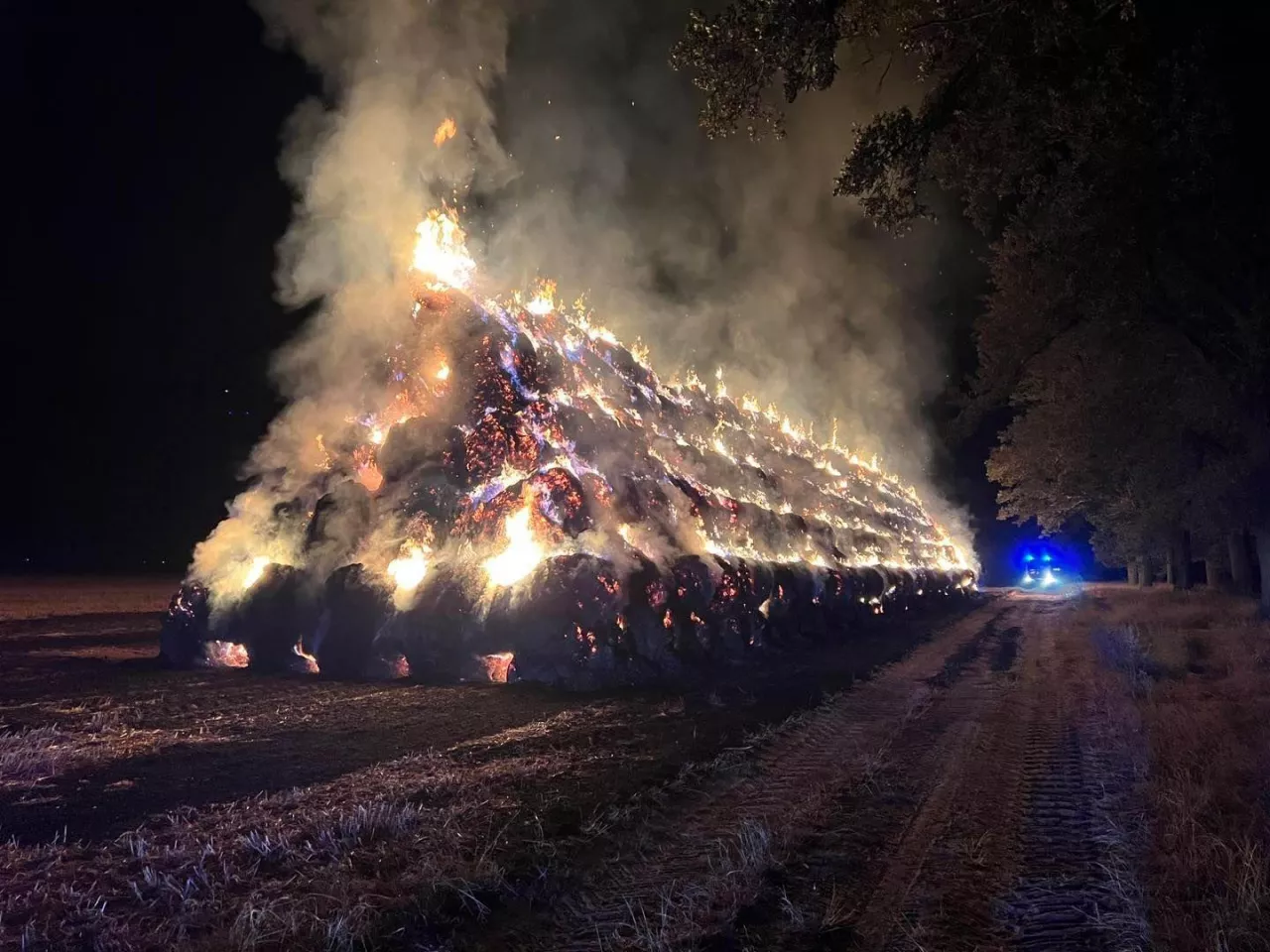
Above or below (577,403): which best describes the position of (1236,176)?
above

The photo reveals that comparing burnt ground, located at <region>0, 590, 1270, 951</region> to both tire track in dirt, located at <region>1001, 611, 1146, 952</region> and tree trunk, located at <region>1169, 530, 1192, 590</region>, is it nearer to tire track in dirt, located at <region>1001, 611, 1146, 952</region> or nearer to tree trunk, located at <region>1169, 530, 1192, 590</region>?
tire track in dirt, located at <region>1001, 611, 1146, 952</region>

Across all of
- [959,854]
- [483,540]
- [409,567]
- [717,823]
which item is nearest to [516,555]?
[483,540]

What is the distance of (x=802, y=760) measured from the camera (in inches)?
395

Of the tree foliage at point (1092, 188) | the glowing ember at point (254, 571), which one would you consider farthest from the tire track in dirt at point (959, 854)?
the glowing ember at point (254, 571)

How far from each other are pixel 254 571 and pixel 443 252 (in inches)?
365

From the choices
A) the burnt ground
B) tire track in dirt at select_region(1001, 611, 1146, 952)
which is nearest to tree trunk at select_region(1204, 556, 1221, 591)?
→ the burnt ground

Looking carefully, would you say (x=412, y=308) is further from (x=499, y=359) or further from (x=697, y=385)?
(x=697, y=385)

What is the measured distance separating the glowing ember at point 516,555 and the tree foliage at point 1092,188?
10.1 meters

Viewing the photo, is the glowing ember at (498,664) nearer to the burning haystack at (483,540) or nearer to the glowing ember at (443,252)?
the burning haystack at (483,540)

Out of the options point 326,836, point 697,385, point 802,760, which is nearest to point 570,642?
point 802,760

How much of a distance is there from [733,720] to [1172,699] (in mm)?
6401

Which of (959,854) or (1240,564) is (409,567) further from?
(1240,564)

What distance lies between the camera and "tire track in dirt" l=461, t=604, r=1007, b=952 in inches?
222

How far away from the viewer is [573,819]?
7785 millimetres
